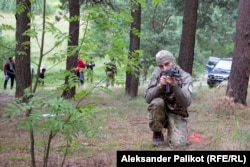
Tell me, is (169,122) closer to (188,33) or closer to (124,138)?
(124,138)

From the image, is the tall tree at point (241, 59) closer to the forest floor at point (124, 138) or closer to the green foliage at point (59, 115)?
the forest floor at point (124, 138)

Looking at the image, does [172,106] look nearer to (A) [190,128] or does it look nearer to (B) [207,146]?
(B) [207,146]

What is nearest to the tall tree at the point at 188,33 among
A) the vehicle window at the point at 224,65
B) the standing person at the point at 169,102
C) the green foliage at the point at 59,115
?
the standing person at the point at 169,102

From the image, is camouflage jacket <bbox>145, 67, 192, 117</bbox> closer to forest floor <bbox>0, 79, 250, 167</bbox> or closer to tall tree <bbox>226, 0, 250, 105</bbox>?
forest floor <bbox>0, 79, 250, 167</bbox>

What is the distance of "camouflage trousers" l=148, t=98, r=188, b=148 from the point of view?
222 inches

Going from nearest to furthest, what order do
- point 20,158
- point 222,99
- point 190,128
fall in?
point 20,158
point 190,128
point 222,99

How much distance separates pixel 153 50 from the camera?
2216cm

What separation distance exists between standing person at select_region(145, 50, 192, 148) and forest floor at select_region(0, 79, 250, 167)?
21 centimetres

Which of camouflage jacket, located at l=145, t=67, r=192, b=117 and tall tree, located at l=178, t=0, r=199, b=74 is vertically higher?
tall tree, located at l=178, t=0, r=199, b=74

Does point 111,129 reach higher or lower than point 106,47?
lower

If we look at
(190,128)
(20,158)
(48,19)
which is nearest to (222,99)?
(190,128)

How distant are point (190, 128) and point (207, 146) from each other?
1.82 meters

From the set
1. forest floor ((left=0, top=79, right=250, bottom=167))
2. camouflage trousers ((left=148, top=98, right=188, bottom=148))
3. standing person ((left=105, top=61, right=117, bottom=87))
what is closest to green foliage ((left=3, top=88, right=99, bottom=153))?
forest floor ((left=0, top=79, right=250, bottom=167))

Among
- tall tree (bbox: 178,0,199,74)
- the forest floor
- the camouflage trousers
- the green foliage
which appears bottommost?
the forest floor
